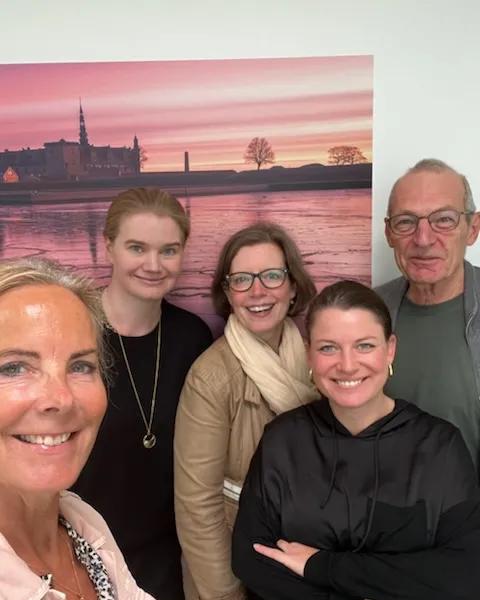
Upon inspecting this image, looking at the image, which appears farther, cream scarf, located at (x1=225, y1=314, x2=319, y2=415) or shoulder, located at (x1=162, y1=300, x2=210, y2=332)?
shoulder, located at (x1=162, y1=300, x2=210, y2=332)

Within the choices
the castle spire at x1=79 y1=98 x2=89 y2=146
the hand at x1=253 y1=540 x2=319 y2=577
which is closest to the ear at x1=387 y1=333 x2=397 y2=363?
the hand at x1=253 y1=540 x2=319 y2=577

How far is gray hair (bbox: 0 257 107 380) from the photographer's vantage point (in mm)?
1018

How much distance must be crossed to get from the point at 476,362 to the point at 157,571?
145 centimetres

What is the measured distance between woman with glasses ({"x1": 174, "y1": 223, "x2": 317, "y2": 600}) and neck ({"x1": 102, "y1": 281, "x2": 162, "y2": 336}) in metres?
0.30

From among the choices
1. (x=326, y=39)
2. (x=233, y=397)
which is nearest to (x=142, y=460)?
(x=233, y=397)

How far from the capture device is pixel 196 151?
7.31 ft

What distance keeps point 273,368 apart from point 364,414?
0.38 metres

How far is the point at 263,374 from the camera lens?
1882mm

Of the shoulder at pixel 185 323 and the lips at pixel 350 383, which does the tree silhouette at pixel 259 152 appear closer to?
the shoulder at pixel 185 323

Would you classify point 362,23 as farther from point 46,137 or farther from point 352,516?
point 352,516

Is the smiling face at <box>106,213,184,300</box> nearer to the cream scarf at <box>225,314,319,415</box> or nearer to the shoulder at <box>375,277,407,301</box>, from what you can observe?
the cream scarf at <box>225,314,319,415</box>

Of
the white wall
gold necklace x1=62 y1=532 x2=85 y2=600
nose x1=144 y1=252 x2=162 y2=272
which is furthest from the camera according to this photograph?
the white wall

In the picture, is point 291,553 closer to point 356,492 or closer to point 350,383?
point 356,492

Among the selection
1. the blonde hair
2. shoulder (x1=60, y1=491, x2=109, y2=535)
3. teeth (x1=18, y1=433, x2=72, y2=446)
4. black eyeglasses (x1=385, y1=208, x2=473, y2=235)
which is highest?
the blonde hair
